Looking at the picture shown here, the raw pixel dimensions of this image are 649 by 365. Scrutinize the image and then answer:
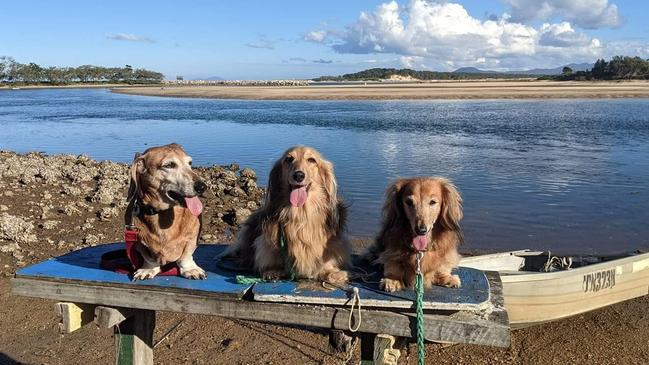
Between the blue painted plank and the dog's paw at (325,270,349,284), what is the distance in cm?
59

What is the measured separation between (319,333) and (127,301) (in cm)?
348

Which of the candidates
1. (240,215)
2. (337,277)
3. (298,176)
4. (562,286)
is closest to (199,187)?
(298,176)

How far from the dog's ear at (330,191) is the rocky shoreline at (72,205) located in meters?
6.08

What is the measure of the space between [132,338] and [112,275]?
0.60 m

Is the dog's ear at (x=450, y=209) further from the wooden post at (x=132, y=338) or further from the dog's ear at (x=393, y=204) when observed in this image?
the wooden post at (x=132, y=338)

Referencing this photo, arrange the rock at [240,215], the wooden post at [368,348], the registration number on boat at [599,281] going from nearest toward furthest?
the wooden post at [368,348] → the registration number on boat at [599,281] → the rock at [240,215]

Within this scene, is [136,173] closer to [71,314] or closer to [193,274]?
[193,274]

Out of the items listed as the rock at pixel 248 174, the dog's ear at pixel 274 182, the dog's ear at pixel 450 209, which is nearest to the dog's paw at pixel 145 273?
the dog's ear at pixel 274 182

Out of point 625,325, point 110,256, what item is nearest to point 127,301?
point 110,256

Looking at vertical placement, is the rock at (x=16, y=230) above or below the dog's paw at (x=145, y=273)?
below

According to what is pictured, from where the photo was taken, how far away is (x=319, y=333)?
6816 mm

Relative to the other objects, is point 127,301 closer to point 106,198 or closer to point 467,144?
point 106,198

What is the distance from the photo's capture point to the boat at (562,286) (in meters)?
6.02

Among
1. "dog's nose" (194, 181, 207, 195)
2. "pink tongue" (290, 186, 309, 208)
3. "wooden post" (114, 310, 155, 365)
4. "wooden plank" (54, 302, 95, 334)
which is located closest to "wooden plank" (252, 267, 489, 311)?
"pink tongue" (290, 186, 309, 208)
